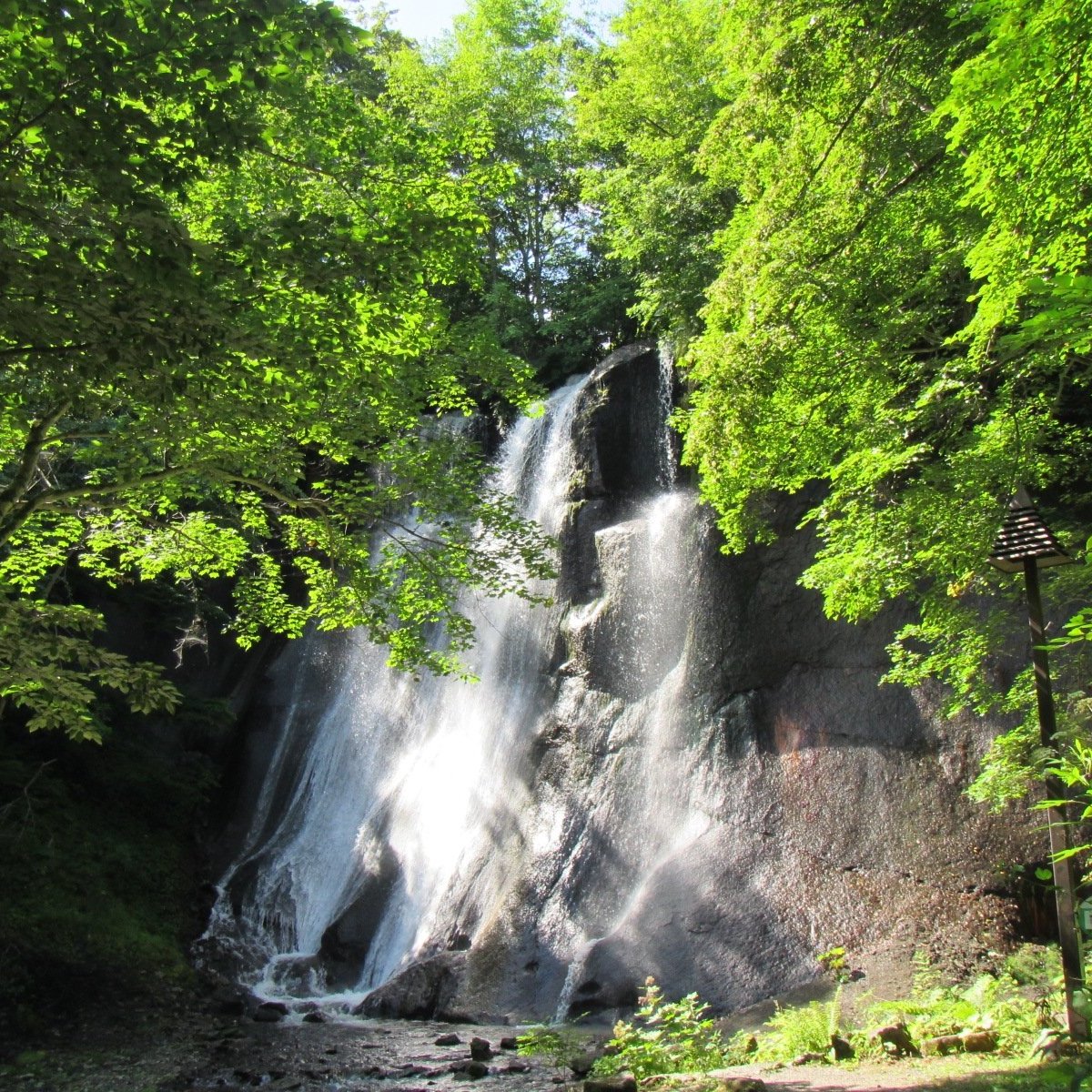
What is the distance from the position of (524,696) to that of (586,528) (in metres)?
3.40

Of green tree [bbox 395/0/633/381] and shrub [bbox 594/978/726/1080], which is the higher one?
green tree [bbox 395/0/633/381]

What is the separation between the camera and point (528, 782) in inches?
595

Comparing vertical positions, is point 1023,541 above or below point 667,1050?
above

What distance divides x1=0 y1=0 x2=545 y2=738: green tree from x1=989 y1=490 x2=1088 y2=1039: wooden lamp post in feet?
15.8

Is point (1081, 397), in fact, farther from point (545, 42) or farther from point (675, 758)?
point (545, 42)

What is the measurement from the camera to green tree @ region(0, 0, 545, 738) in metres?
5.21

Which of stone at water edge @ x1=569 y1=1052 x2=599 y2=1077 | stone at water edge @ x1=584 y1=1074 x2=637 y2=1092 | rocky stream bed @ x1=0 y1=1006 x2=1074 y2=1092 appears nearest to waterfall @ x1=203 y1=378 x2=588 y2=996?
rocky stream bed @ x1=0 y1=1006 x2=1074 y2=1092

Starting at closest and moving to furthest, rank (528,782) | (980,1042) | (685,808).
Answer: (980,1042) → (685,808) → (528,782)

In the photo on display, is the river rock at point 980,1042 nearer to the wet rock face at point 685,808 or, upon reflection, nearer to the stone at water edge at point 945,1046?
the stone at water edge at point 945,1046

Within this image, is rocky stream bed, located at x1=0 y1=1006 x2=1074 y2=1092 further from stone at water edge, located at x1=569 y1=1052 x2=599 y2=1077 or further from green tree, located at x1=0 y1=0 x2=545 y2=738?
green tree, located at x1=0 y1=0 x2=545 y2=738

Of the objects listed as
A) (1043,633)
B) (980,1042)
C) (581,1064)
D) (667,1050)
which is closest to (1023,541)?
(1043,633)

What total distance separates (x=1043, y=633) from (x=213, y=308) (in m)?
6.48

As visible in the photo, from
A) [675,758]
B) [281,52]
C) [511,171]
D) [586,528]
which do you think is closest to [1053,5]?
[281,52]

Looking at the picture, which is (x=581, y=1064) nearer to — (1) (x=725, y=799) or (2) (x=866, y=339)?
(1) (x=725, y=799)
